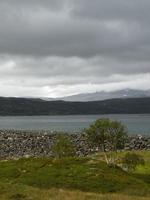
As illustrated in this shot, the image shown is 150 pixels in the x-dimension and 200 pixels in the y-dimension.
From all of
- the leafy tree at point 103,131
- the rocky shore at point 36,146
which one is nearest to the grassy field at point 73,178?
the leafy tree at point 103,131

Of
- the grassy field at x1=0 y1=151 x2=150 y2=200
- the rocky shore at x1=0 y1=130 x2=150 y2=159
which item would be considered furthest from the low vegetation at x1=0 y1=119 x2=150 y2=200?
the rocky shore at x1=0 y1=130 x2=150 y2=159

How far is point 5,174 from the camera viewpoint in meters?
59.2

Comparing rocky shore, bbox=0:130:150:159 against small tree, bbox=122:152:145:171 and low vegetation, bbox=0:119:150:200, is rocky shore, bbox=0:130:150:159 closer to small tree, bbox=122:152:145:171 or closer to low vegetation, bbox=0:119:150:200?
small tree, bbox=122:152:145:171

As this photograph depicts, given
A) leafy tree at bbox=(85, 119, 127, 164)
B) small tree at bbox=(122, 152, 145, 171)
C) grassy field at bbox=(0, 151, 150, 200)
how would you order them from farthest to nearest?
1. leafy tree at bbox=(85, 119, 127, 164)
2. small tree at bbox=(122, 152, 145, 171)
3. grassy field at bbox=(0, 151, 150, 200)

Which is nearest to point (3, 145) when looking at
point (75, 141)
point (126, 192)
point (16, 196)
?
point (75, 141)

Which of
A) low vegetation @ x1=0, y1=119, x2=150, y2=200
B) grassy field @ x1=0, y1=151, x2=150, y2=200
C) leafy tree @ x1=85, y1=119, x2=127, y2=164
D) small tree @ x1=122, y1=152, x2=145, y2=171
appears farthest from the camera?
leafy tree @ x1=85, y1=119, x2=127, y2=164

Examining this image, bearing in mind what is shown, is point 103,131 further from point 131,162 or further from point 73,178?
point 73,178

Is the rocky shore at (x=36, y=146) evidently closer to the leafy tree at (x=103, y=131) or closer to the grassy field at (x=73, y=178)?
the leafy tree at (x=103, y=131)

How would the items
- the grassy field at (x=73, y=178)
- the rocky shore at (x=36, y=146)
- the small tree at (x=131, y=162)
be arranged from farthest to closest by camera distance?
the rocky shore at (x=36, y=146) < the small tree at (x=131, y=162) < the grassy field at (x=73, y=178)

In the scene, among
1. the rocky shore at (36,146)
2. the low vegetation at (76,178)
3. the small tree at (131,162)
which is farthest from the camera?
the rocky shore at (36,146)

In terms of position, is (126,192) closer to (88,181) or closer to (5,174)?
(88,181)

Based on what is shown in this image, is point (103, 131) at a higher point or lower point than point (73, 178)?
higher

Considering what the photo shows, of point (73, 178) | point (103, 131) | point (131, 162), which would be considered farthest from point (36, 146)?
point (73, 178)

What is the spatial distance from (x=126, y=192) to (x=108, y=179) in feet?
21.7
